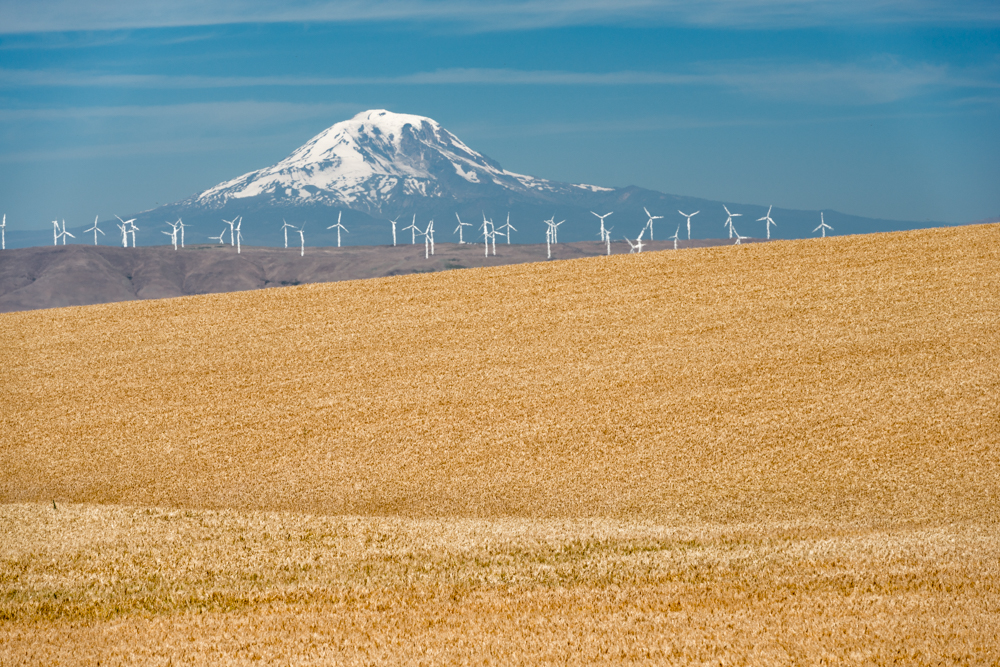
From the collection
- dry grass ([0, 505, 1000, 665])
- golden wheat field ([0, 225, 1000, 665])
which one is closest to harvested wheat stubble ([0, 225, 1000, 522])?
golden wheat field ([0, 225, 1000, 665])

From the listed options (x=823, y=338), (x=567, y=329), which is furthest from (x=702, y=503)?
(x=567, y=329)

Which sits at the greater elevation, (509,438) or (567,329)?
(567,329)

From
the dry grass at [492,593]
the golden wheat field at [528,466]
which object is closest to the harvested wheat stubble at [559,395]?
the golden wheat field at [528,466]

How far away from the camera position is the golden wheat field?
1014cm

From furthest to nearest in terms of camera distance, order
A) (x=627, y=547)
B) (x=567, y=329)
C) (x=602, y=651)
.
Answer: (x=567, y=329) → (x=627, y=547) → (x=602, y=651)

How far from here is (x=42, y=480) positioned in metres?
20.5

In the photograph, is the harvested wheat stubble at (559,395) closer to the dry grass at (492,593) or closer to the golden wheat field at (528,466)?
the golden wheat field at (528,466)

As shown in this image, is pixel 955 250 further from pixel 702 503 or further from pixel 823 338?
pixel 702 503

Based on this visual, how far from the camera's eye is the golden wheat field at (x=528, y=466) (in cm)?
1014

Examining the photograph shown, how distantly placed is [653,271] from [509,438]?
1704 cm

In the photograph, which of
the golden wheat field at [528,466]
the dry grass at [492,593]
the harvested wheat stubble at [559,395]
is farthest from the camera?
the harvested wheat stubble at [559,395]

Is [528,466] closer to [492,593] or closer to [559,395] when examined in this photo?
[559,395]

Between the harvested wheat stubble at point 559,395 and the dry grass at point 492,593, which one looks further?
the harvested wheat stubble at point 559,395

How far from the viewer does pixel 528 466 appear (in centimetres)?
1973
